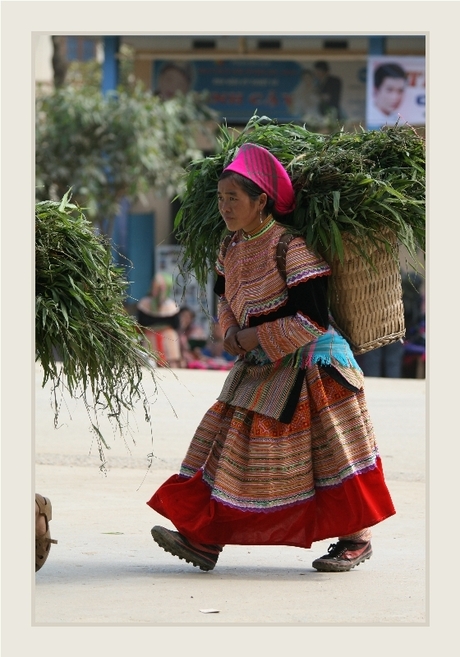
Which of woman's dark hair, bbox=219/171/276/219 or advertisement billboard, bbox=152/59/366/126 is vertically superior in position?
advertisement billboard, bbox=152/59/366/126

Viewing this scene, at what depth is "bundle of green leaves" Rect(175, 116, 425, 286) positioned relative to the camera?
15.1 feet

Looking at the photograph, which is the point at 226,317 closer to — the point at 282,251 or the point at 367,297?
the point at 282,251

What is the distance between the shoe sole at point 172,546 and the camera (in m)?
4.62

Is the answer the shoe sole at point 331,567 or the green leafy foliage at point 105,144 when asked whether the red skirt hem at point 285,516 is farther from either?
the green leafy foliage at point 105,144

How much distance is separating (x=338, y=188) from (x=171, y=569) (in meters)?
1.66

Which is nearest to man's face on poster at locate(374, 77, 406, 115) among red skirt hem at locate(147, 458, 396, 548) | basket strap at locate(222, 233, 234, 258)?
basket strap at locate(222, 233, 234, 258)

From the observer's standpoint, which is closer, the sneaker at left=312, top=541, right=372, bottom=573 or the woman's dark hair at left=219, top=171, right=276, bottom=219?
the woman's dark hair at left=219, top=171, right=276, bottom=219

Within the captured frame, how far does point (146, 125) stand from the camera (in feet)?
53.7

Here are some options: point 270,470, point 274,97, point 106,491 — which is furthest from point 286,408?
point 274,97

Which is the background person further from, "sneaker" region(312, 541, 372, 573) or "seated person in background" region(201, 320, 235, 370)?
"sneaker" region(312, 541, 372, 573)

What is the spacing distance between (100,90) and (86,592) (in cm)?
1556

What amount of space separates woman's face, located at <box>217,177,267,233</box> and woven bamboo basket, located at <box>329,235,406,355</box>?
1.24ft

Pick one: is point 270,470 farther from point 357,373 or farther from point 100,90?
point 100,90

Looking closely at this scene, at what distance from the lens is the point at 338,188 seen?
4.65 meters
